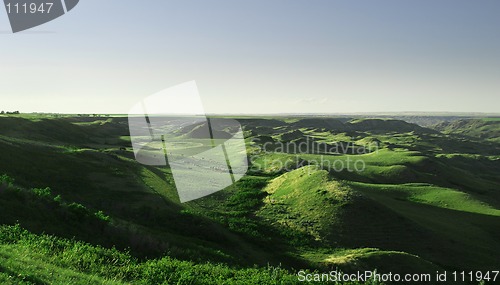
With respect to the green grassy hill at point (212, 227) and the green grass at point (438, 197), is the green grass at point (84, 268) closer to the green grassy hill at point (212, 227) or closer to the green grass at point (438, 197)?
the green grassy hill at point (212, 227)

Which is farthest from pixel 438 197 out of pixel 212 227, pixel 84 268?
pixel 84 268

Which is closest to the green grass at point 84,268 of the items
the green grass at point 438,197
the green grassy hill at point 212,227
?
the green grassy hill at point 212,227

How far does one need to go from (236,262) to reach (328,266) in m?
9.34

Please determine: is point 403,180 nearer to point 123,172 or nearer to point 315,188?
point 315,188

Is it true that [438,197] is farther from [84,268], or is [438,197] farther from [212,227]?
[84,268]

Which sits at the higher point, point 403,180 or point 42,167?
point 42,167

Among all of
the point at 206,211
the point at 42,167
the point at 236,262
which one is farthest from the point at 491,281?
the point at 42,167

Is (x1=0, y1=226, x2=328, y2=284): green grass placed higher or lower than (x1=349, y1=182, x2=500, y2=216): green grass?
higher

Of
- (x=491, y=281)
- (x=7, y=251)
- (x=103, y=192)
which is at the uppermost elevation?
(x=7, y=251)

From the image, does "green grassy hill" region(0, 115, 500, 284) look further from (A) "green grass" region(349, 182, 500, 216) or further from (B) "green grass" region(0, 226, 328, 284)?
(A) "green grass" region(349, 182, 500, 216)

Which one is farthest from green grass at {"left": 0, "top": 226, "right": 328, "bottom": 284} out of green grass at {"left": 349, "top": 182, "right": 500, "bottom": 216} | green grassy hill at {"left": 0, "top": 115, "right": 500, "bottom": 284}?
green grass at {"left": 349, "top": 182, "right": 500, "bottom": 216}

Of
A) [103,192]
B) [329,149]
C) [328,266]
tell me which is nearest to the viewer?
[328,266]

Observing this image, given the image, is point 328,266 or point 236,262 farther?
point 328,266

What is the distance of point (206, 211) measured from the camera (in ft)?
140
